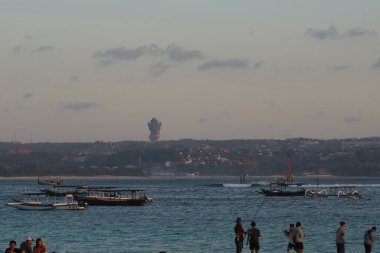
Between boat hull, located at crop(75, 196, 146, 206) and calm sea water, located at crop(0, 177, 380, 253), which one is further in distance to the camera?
boat hull, located at crop(75, 196, 146, 206)

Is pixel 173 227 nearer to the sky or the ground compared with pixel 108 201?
nearer to the ground

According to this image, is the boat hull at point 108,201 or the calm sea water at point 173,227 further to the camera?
the boat hull at point 108,201

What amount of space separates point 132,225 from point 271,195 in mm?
89724

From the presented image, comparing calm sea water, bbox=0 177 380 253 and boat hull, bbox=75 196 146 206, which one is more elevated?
boat hull, bbox=75 196 146 206

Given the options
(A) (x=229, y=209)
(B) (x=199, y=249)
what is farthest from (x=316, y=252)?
(A) (x=229, y=209)

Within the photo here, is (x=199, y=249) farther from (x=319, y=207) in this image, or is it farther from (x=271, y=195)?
(x=271, y=195)

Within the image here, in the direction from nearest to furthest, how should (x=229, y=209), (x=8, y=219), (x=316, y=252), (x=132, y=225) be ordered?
(x=316, y=252) → (x=132, y=225) → (x=8, y=219) → (x=229, y=209)

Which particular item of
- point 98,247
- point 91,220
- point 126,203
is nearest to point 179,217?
point 91,220

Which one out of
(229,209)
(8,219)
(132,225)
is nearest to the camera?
(132,225)

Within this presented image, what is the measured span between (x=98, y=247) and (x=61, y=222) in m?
33.9

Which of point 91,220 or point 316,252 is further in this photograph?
point 91,220

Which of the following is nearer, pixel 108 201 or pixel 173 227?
pixel 173 227

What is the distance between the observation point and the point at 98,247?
7225cm

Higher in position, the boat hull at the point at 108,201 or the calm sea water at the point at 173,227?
the boat hull at the point at 108,201
